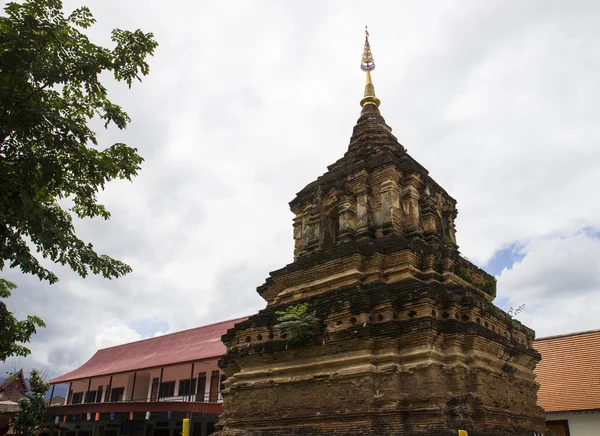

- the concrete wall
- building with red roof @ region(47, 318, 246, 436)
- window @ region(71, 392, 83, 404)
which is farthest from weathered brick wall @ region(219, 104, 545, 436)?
window @ region(71, 392, 83, 404)

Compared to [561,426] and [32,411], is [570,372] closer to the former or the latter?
[561,426]

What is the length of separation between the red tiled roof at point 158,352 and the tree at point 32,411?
4815 millimetres

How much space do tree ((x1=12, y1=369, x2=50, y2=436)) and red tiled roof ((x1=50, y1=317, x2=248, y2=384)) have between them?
15.8 feet

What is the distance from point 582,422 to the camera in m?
17.2

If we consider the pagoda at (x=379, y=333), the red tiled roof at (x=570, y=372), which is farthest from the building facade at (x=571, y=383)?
the pagoda at (x=379, y=333)

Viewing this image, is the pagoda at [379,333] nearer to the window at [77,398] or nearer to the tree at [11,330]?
the tree at [11,330]

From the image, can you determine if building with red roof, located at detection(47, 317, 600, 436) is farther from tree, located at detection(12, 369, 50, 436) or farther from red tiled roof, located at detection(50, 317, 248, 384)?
tree, located at detection(12, 369, 50, 436)

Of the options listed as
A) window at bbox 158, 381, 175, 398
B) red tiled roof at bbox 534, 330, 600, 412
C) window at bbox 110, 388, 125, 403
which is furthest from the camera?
window at bbox 110, 388, 125, 403

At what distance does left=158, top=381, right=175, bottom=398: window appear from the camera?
2866cm

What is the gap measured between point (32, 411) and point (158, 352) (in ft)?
26.5

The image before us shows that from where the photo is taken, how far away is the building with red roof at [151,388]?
2173cm

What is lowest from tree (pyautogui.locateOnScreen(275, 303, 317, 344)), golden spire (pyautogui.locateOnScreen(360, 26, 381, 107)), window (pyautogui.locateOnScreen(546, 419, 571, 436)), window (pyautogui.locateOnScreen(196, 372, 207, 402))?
window (pyautogui.locateOnScreen(546, 419, 571, 436))

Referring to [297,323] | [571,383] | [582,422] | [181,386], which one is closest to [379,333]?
[297,323]

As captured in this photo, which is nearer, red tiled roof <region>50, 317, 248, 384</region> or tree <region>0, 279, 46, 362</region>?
tree <region>0, 279, 46, 362</region>
